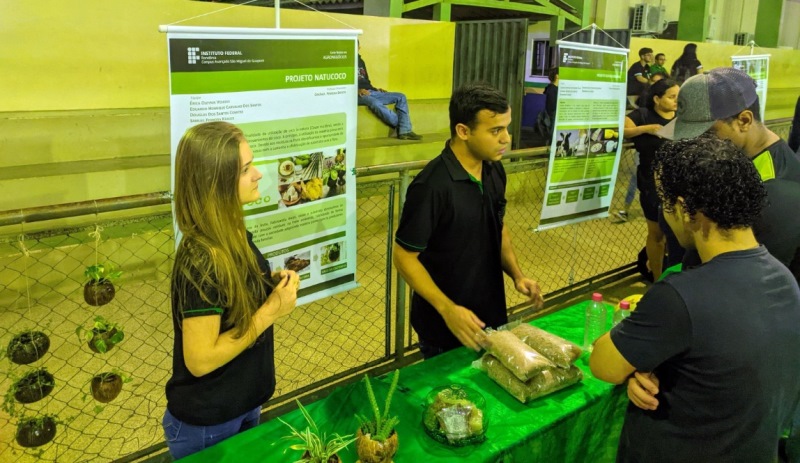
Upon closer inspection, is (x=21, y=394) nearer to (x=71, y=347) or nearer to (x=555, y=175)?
(x=71, y=347)

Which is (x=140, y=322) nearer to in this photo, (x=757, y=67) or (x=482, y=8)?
(x=757, y=67)

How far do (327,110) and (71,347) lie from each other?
8.95ft

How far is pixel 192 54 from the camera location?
73.1 inches

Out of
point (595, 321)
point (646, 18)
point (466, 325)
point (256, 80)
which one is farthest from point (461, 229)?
point (646, 18)

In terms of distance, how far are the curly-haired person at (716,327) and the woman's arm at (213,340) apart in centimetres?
88

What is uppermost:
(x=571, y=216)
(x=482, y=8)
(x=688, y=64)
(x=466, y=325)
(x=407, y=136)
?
(x=482, y=8)

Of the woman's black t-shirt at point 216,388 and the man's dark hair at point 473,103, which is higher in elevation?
the man's dark hair at point 473,103

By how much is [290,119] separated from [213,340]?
91cm

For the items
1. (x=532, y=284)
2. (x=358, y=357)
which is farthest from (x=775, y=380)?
(x=358, y=357)

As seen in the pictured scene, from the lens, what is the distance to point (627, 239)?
6.54 m

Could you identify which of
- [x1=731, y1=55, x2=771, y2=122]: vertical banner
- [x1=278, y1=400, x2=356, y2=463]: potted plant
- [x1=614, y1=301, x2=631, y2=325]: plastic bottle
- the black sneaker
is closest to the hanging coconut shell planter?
[x1=278, y1=400, x2=356, y2=463]: potted plant

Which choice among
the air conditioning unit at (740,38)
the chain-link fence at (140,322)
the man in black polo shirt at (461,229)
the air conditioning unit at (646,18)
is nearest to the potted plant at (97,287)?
the chain-link fence at (140,322)

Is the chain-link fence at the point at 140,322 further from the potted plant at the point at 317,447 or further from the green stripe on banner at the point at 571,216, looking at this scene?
the potted plant at the point at 317,447

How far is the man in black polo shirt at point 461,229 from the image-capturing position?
2221 millimetres
